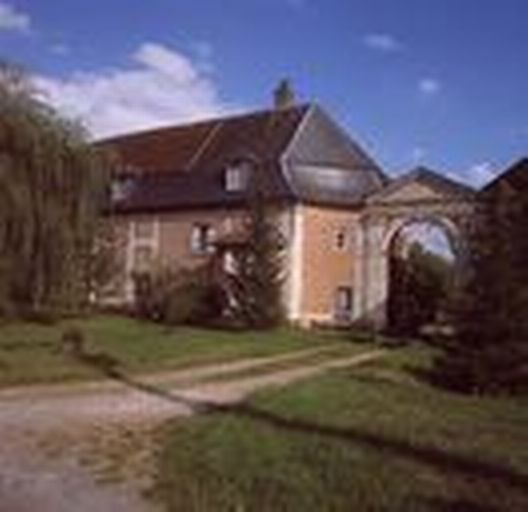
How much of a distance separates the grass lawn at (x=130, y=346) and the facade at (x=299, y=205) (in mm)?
6237

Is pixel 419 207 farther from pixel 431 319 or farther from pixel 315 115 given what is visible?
pixel 315 115

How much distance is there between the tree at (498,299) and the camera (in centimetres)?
2300

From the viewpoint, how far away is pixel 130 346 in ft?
95.7

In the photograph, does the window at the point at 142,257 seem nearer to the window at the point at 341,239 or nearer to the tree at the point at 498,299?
the window at the point at 341,239

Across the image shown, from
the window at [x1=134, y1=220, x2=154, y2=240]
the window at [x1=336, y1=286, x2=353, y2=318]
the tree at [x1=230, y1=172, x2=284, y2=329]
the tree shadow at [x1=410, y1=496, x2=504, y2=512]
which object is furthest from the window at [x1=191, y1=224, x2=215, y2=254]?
the tree shadow at [x1=410, y1=496, x2=504, y2=512]

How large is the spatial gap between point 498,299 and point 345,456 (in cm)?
1150

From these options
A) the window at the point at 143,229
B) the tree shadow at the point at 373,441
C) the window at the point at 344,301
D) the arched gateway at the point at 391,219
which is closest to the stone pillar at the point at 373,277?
the arched gateway at the point at 391,219

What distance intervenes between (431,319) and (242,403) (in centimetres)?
2606

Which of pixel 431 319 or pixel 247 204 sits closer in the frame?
pixel 247 204

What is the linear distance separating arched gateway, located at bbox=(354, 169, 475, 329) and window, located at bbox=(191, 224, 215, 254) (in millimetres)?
7150

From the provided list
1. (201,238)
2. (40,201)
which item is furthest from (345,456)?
(201,238)

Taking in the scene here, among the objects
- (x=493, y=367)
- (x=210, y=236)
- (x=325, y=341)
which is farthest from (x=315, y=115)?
(x=493, y=367)

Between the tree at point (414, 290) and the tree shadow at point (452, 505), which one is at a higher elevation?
the tree at point (414, 290)

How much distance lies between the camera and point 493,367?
2330 cm
